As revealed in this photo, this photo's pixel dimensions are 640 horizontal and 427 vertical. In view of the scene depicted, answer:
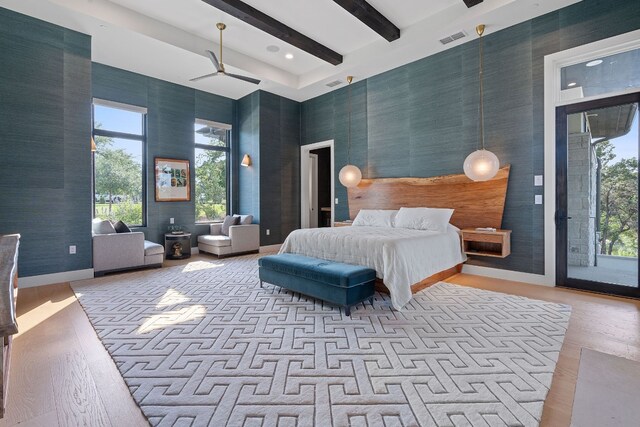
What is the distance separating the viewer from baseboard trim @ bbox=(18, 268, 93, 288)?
3.97 metres

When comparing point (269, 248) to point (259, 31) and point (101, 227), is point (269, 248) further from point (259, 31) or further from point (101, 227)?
point (259, 31)

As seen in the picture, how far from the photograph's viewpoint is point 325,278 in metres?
3.07

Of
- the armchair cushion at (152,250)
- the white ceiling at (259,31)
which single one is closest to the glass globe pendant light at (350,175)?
the white ceiling at (259,31)

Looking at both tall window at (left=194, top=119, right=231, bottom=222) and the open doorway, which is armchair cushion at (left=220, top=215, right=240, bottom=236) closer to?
tall window at (left=194, top=119, right=231, bottom=222)

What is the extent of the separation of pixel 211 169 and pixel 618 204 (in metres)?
7.07

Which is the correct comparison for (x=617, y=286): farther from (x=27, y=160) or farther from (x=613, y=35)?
(x=27, y=160)

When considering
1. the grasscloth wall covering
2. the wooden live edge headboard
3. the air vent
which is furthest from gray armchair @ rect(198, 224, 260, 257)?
the air vent

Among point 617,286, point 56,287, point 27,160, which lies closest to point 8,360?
point 56,287

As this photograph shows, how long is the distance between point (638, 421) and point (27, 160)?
6320 mm

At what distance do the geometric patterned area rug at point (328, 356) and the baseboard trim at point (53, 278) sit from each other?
1.17 m

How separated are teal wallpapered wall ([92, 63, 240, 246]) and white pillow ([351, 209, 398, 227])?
3.61 m

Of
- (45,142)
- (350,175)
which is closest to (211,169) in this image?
(45,142)

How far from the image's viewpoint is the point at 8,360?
200 centimetres

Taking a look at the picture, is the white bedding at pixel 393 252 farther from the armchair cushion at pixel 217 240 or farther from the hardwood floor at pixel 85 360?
the armchair cushion at pixel 217 240
